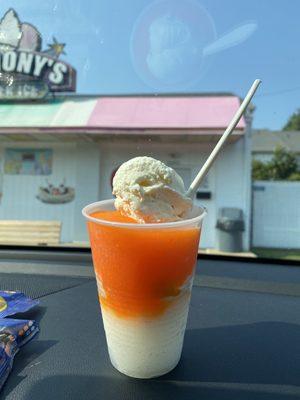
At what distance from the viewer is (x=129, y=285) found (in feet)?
2.86

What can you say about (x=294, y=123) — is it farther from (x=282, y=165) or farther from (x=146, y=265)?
(x=146, y=265)

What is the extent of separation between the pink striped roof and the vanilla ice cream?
23.7ft

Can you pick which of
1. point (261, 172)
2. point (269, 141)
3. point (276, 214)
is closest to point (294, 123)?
point (269, 141)

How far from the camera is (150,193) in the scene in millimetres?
897

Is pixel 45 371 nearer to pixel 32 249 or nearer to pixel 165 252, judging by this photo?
pixel 165 252

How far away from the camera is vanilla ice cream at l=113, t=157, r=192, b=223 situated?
2.93ft

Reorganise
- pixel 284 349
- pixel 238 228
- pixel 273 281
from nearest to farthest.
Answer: pixel 284 349 < pixel 273 281 < pixel 238 228

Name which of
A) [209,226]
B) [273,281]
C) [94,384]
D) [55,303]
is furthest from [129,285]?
[209,226]

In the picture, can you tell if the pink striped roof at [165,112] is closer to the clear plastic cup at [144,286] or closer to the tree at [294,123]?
the clear plastic cup at [144,286]

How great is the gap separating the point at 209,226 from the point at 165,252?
27.6ft

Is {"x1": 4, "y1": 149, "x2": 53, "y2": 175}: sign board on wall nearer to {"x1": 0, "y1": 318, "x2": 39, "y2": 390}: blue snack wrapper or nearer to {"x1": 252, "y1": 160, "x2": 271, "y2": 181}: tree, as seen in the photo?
{"x1": 0, "y1": 318, "x2": 39, "y2": 390}: blue snack wrapper

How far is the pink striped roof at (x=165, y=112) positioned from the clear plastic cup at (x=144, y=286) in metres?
7.30

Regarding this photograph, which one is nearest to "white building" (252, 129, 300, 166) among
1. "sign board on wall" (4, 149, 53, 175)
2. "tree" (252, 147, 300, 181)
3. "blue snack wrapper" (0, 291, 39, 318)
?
"tree" (252, 147, 300, 181)

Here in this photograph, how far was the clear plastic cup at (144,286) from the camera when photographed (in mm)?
850
